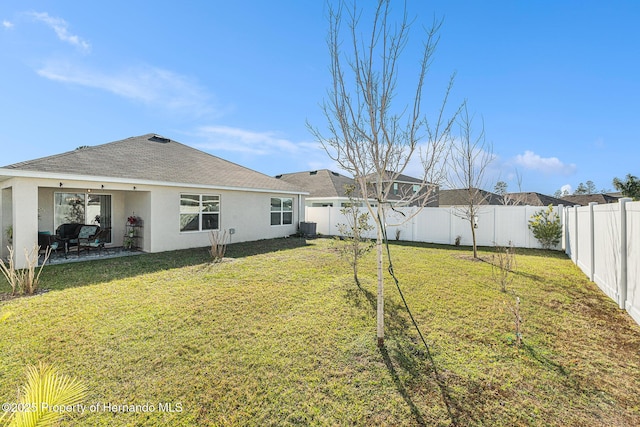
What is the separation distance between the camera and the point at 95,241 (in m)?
9.37

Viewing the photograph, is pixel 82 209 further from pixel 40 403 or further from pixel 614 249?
pixel 614 249

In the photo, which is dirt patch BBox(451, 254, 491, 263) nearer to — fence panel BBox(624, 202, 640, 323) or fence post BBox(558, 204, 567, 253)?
fence post BBox(558, 204, 567, 253)

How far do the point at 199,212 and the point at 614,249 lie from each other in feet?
41.0

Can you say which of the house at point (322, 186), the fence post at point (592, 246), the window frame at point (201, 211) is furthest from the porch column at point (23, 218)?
the fence post at point (592, 246)

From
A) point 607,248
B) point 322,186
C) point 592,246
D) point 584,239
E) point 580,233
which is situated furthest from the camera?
point 322,186

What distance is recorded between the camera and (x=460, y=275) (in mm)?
7246

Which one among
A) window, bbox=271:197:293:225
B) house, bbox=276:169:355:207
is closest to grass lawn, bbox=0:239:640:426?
window, bbox=271:197:293:225

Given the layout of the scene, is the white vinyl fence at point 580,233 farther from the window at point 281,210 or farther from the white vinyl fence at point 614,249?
the window at point 281,210

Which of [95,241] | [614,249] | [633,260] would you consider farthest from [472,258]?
[95,241]

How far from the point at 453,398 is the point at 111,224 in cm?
1274

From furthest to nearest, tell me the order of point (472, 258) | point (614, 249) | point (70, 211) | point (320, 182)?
point (320, 182)
point (70, 211)
point (472, 258)
point (614, 249)

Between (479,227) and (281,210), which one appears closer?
(479,227)

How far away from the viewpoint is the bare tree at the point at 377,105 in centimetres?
350

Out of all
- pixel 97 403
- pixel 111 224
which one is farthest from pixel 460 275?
pixel 111 224
